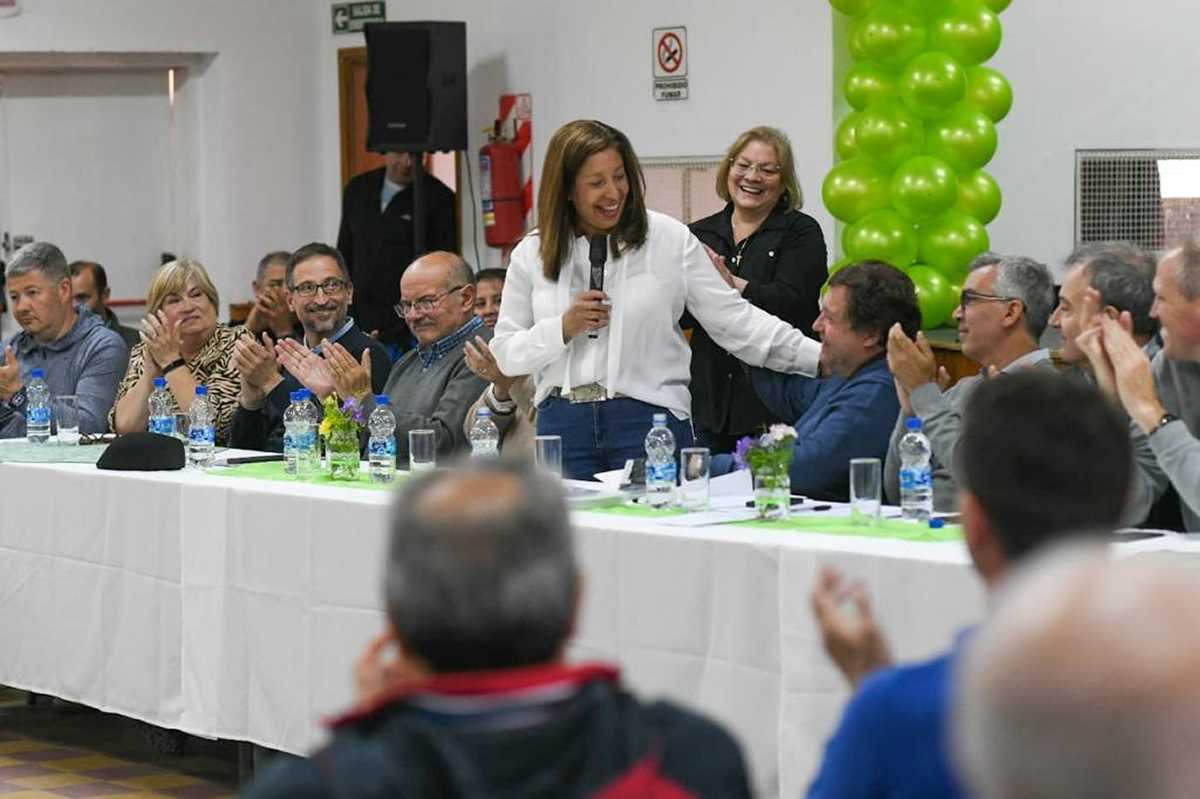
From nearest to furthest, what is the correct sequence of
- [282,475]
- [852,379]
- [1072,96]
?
[852,379], [282,475], [1072,96]

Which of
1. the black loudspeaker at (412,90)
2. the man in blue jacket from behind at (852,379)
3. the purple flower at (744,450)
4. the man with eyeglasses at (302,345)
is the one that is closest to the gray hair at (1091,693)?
the purple flower at (744,450)

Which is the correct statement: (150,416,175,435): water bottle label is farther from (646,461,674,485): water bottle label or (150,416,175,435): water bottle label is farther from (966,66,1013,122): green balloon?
(966,66,1013,122): green balloon

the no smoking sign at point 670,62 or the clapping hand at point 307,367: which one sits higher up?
the no smoking sign at point 670,62

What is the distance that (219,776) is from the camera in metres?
5.33

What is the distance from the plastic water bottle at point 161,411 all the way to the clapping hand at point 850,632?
3818 millimetres

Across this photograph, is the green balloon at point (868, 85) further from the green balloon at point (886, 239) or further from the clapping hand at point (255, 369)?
the clapping hand at point (255, 369)

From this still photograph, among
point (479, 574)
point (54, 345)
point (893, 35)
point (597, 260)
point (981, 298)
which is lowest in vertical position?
point (479, 574)

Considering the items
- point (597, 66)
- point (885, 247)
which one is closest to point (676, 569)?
point (885, 247)

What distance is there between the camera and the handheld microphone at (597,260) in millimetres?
5043

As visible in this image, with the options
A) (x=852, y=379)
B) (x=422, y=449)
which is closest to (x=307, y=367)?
(x=422, y=449)

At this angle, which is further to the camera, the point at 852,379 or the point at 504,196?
the point at 504,196

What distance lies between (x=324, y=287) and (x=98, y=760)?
4.86ft

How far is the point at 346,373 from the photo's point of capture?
5.45 meters

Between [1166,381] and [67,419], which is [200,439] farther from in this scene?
[1166,381]
